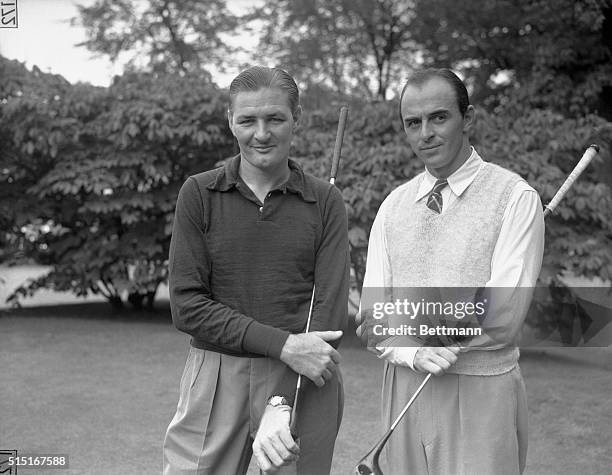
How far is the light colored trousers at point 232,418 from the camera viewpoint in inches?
83.2

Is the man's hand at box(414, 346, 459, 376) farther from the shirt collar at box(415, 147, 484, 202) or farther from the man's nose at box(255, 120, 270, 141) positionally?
the man's nose at box(255, 120, 270, 141)

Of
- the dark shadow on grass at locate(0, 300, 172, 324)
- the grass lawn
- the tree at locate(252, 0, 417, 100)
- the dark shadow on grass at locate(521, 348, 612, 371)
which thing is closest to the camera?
the grass lawn

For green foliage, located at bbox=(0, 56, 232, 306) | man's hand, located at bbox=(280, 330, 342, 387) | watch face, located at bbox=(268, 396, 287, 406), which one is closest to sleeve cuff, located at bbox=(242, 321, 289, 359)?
man's hand, located at bbox=(280, 330, 342, 387)

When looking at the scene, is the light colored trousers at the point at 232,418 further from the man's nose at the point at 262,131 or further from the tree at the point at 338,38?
the tree at the point at 338,38

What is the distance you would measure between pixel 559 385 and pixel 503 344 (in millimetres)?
4537

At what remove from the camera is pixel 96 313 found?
9.91m

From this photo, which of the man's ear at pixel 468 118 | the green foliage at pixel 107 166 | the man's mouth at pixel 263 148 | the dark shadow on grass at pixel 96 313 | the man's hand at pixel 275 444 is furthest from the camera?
the dark shadow on grass at pixel 96 313

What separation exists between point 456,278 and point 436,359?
0.24 metres

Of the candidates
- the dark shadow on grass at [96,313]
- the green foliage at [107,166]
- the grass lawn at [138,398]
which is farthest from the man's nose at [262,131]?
the dark shadow on grass at [96,313]

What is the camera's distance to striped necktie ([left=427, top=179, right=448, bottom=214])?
2.24 meters

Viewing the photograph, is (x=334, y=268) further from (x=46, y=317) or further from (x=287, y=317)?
(x=46, y=317)

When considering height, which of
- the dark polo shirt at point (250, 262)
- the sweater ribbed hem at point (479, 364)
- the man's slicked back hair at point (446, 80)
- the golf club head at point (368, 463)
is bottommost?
the golf club head at point (368, 463)

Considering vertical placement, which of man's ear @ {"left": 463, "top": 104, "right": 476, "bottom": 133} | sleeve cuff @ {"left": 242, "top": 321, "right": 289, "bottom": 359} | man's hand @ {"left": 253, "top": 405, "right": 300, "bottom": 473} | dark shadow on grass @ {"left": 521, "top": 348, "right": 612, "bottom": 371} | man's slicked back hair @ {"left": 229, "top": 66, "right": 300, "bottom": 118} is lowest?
dark shadow on grass @ {"left": 521, "top": 348, "right": 612, "bottom": 371}

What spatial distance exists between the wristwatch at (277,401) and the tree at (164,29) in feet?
49.8
